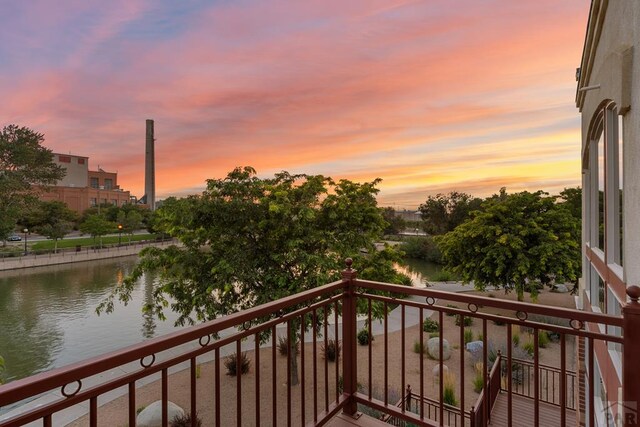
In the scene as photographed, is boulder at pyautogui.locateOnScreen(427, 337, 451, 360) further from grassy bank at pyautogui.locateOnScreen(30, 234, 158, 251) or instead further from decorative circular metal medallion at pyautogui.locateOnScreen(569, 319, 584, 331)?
grassy bank at pyautogui.locateOnScreen(30, 234, 158, 251)

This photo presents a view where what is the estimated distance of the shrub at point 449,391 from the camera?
6.27m

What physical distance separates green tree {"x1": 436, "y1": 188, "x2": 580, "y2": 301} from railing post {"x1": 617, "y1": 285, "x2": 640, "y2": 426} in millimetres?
10847

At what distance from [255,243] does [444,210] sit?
27472 millimetres

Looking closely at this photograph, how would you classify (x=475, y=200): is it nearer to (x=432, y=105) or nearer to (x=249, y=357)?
(x=432, y=105)

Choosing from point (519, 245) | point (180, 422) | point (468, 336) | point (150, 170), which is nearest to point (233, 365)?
point (180, 422)

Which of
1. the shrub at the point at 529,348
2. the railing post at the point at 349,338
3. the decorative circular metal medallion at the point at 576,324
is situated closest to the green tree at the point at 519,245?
the shrub at the point at 529,348

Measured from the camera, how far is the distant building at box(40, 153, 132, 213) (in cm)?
4756

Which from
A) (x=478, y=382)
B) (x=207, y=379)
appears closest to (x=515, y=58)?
(x=478, y=382)

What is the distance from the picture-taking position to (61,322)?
1271 centimetres

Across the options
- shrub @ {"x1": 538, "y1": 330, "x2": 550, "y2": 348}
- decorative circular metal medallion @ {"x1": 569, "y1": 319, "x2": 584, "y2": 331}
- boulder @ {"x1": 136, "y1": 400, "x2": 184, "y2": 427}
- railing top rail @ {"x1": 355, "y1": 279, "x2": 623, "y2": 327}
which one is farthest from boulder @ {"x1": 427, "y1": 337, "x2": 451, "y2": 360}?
decorative circular metal medallion @ {"x1": 569, "y1": 319, "x2": 584, "y2": 331}

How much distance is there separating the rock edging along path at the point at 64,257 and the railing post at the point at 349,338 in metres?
20.1

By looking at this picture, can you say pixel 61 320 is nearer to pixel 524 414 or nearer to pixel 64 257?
pixel 64 257

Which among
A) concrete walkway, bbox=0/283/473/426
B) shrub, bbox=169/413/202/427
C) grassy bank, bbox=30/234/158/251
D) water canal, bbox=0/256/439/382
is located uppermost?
grassy bank, bbox=30/234/158/251

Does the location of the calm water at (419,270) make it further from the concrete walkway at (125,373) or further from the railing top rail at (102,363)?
the railing top rail at (102,363)
